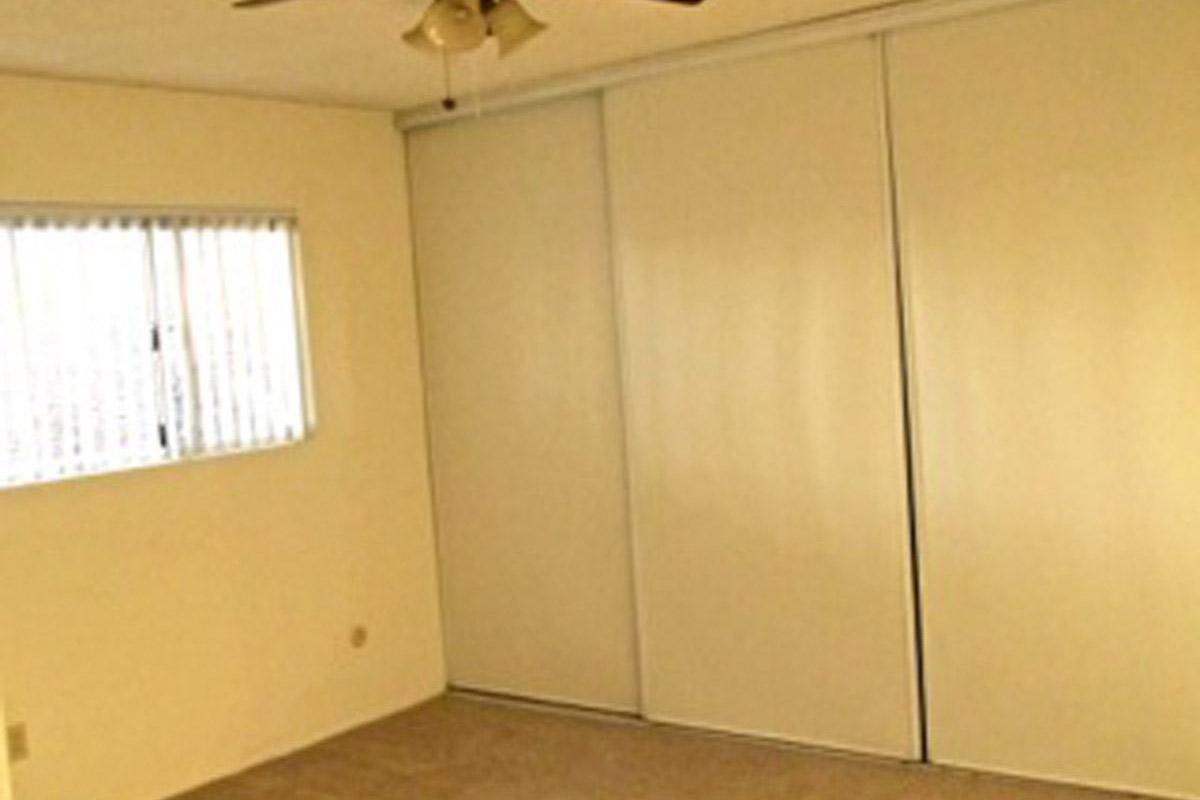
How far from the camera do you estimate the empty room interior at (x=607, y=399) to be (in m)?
3.49

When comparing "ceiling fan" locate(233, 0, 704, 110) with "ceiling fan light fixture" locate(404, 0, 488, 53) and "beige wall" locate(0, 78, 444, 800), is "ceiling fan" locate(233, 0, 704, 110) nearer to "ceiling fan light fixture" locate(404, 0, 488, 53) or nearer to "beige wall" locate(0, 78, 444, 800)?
"ceiling fan light fixture" locate(404, 0, 488, 53)

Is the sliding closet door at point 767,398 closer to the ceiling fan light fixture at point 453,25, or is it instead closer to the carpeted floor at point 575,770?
the carpeted floor at point 575,770

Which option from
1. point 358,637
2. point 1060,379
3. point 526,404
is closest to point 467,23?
point 1060,379

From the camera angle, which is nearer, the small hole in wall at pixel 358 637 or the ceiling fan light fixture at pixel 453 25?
the ceiling fan light fixture at pixel 453 25

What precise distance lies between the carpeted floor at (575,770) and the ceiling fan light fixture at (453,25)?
2.34 metres

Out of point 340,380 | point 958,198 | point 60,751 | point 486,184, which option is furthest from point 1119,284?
point 60,751

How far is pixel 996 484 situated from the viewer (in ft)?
12.1

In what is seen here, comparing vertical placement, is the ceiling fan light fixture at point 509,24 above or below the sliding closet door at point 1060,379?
above

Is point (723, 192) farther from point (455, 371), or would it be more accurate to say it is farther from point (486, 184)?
point (455, 371)

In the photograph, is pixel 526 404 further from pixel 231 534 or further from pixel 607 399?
pixel 231 534

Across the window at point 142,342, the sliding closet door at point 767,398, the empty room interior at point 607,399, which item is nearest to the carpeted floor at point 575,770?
the empty room interior at point 607,399

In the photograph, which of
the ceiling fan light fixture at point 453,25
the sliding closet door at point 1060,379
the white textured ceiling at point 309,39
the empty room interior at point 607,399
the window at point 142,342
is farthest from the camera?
the window at point 142,342

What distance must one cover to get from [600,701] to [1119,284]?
2.40 m

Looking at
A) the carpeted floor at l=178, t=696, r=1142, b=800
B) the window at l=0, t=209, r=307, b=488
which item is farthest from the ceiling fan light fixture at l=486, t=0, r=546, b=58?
the carpeted floor at l=178, t=696, r=1142, b=800
